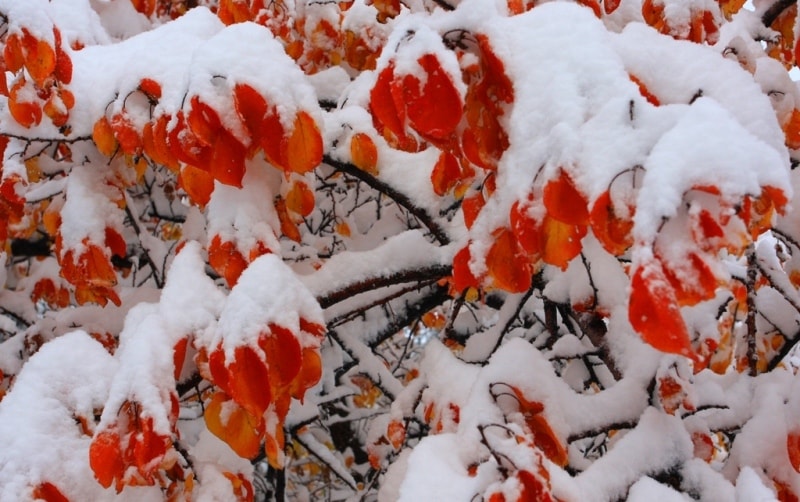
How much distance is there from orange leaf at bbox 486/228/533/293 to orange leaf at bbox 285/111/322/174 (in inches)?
15.0

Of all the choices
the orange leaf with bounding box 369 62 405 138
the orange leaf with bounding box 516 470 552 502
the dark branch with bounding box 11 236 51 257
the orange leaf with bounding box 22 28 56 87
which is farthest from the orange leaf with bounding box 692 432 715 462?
the dark branch with bounding box 11 236 51 257

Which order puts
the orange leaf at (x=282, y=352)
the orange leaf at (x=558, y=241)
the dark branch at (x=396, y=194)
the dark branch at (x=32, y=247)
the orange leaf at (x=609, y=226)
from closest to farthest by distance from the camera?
the orange leaf at (x=609, y=226)
the orange leaf at (x=558, y=241)
the orange leaf at (x=282, y=352)
the dark branch at (x=396, y=194)
the dark branch at (x=32, y=247)

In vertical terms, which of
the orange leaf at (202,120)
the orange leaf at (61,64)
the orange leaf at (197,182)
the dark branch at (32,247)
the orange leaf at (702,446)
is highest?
the orange leaf at (202,120)

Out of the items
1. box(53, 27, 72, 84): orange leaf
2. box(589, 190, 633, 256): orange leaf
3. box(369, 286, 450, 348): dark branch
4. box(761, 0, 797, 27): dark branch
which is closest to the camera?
box(589, 190, 633, 256): orange leaf

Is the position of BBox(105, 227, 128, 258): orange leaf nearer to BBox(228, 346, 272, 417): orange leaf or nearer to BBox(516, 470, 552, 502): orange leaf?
BBox(228, 346, 272, 417): orange leaf

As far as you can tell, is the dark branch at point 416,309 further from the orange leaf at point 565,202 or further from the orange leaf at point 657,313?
the orange leaf at point 657,313

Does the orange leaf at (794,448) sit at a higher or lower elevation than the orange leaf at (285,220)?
lower

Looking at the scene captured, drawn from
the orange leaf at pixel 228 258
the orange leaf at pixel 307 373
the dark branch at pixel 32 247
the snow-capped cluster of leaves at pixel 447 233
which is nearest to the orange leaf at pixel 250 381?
the snow-capped cluster of leaves at pixel 447 233

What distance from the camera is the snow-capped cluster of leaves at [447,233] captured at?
0.83m

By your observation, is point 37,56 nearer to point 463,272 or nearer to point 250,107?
point 250,107

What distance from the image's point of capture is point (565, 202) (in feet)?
2.78

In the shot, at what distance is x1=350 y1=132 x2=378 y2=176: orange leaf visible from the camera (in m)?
1.69

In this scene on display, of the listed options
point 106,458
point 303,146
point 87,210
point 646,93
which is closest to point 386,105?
point 303,146

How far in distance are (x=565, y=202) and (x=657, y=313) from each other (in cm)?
21
